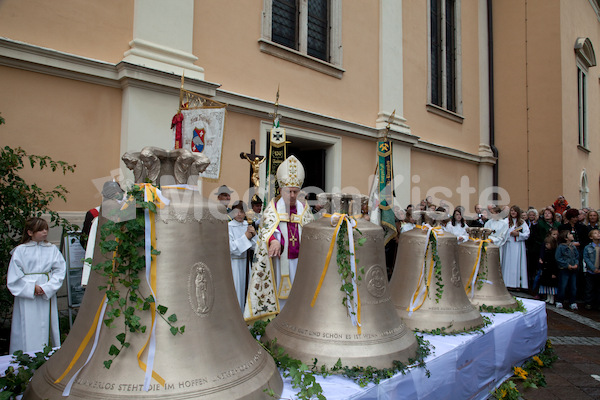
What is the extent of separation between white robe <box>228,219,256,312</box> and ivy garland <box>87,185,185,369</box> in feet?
12.1

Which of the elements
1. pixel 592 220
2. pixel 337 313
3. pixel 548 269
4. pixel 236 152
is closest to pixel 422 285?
pixel 337 313

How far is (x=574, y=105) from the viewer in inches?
595

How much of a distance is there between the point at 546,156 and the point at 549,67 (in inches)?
118

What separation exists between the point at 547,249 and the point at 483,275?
4519 mm

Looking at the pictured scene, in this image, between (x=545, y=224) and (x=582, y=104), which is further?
(x=582, y=104)

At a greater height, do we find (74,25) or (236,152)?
(74,25)

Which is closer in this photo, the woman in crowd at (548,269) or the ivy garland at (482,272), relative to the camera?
the ivy garland at (482,272)

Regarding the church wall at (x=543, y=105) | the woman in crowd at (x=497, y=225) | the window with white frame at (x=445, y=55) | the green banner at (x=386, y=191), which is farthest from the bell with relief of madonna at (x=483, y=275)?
the church wall at (x=543, y=105)

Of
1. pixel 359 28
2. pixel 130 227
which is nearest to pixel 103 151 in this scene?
pixel 130 227

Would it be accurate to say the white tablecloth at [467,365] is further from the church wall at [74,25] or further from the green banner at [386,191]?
the church wall at [74,25]

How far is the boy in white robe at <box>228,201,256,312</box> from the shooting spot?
549 cm

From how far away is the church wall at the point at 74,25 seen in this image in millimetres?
5297

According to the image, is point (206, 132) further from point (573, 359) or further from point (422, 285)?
point (573, 359)

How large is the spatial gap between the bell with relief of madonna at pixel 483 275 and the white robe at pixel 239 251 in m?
2.62
